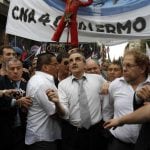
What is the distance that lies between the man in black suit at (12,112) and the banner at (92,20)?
1.43m

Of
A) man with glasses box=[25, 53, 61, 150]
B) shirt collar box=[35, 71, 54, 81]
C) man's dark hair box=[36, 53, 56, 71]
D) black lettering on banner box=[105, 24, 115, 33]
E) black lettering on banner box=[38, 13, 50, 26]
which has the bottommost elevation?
man with glasses box=[25, 53, 61, 150]

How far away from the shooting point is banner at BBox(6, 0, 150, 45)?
617 cm

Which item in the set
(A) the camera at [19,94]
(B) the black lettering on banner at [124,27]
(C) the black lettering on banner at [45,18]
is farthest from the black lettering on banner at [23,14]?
(A) the camera at [19,94]

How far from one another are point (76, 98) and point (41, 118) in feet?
1.55

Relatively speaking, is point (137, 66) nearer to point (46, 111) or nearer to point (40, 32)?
point (46, 111)

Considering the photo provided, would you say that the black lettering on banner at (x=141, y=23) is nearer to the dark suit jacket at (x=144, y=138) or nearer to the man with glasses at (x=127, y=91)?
the man with glasses at (x=127, y=91)

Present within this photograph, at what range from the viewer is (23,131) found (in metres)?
5.43

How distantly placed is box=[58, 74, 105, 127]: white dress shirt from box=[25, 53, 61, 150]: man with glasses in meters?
0.20

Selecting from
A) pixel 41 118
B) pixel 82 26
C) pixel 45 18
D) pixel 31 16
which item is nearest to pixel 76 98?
pixel 41 118

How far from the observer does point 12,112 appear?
5234mm

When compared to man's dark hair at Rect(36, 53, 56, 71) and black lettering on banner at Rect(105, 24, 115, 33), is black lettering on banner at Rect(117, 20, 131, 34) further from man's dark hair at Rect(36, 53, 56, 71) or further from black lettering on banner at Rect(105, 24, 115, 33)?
man's dark hair at Rect(36, 53, 56, 71)

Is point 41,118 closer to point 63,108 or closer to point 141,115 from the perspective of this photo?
point 63,108

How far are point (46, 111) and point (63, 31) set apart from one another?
6.02 feet

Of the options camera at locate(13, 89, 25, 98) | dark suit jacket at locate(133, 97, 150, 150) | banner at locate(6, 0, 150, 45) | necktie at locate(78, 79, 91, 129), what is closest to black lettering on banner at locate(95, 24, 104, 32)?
banner at locate(6, 0, 150, 45)
